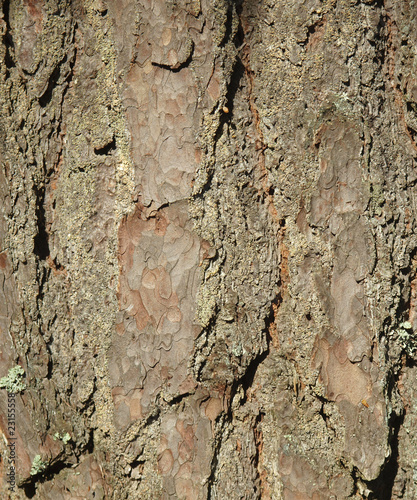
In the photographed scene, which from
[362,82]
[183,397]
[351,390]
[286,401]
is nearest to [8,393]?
[183,397]

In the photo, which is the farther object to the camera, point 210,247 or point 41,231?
point 41,231

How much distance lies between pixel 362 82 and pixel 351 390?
716 millimetres

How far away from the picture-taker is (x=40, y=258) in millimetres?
1265

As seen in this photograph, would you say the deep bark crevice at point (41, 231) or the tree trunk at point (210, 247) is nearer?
the tree trunk at point (210, 247)

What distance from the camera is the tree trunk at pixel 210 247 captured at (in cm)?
116

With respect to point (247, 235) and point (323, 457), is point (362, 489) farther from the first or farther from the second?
point (247, 235)

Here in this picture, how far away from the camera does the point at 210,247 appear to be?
3.82 ft

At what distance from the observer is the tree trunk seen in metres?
1.16

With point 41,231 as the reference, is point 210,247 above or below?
above

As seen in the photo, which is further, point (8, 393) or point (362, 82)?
point (8, 393)

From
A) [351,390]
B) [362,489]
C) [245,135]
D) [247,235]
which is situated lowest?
[362,489]

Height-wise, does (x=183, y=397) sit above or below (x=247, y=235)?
below

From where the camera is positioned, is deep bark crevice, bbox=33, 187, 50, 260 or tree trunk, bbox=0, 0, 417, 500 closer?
tree trunk, bbox=0, 0, 417, 500

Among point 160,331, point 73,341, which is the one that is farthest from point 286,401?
point 73,341
